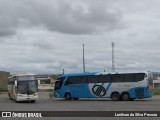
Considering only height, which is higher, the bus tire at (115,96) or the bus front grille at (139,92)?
the bus front grille at (139,92)

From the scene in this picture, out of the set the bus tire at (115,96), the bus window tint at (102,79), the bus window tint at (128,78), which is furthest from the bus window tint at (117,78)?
the bus tire at (115,96)

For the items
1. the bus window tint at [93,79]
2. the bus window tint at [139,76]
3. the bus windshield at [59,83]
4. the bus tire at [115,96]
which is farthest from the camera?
the bus windshield at [59,83]

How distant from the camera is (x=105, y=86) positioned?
133 ft

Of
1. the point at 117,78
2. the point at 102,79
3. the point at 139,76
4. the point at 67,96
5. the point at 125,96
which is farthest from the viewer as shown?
the point at 67,96

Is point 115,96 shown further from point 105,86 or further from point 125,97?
point 105,86

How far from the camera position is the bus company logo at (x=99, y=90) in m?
40.8

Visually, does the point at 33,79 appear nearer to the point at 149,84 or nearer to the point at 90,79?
the point at 90,79

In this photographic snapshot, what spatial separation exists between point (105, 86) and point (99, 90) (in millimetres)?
929

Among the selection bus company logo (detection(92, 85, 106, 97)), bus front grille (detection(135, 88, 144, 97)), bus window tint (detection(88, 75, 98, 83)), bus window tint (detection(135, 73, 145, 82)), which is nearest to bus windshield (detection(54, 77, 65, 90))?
bus window tint (detection(88, 75, 98, 83))

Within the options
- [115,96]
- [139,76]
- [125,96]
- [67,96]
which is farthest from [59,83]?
[139,76]

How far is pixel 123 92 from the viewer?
130 feet

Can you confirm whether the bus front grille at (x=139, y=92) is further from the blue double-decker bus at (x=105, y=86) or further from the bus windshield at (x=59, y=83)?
the bus windshield at (x=59, y=83)

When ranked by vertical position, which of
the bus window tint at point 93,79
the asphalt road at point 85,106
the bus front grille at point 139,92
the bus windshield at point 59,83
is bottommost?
the asphalt road at point 85,106

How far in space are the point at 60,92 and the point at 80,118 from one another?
26.0 m
